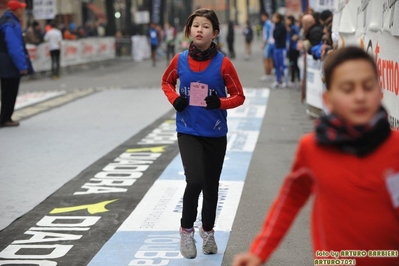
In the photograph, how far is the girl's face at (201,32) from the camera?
6008 millimetres

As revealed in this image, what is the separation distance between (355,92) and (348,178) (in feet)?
1.03

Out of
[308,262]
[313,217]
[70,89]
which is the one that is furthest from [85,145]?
[70,89]

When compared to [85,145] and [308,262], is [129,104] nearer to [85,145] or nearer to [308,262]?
[85,145]

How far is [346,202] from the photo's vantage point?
3055 millimetres

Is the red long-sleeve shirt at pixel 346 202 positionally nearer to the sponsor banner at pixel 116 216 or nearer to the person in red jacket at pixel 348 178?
the person in red jacket at pixel 348 178

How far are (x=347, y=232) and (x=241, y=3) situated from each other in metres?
171

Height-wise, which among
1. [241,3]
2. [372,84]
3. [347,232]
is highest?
[372,84]

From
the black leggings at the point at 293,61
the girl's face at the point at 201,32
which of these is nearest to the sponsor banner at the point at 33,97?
the black leggings at the point at 293,61

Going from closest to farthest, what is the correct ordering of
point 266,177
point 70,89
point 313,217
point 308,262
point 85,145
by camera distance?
point 313,217 → point 308,262 → point 266,177 → point 85,145 → point 70,89

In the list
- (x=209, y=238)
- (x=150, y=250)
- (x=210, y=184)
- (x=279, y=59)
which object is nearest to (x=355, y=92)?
(x=210, y=184)

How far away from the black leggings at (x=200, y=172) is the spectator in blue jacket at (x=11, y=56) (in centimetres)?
859

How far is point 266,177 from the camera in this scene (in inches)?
386

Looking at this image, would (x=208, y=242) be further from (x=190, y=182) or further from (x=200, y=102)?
(x=200, y=102)

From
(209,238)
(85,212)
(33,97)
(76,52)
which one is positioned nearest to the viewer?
(209,238)
